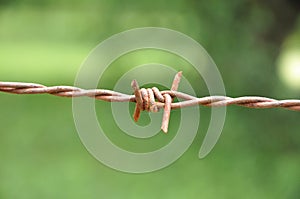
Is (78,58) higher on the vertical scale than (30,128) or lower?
higher

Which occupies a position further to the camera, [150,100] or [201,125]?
[201,125]

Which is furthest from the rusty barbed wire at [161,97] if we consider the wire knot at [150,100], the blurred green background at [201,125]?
the blurred green background at [201,125]

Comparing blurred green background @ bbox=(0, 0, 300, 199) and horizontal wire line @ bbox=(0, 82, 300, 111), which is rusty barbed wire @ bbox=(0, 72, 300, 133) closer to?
horizontal wire line @ bbox=(0, 82, 300, 111)

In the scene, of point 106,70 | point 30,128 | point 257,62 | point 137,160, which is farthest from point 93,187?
point 106,70

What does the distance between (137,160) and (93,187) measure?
0.40 meters

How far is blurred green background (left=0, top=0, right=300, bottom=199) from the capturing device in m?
4.07

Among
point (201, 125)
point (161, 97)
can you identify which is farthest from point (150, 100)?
point (201, 125)

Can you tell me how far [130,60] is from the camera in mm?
7500

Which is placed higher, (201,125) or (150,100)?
(201,125)

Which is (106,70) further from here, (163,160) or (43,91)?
(43,91)

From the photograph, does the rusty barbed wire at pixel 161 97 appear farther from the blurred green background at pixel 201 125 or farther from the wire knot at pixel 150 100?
the blurred green background at pixel 201 125

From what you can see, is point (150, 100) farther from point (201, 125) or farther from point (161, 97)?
point (201, 125)

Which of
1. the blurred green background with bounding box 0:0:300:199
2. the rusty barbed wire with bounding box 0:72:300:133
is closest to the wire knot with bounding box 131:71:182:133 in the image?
the rusty barbed wire with bounding box 0:72:300:133

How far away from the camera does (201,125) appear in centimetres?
518
